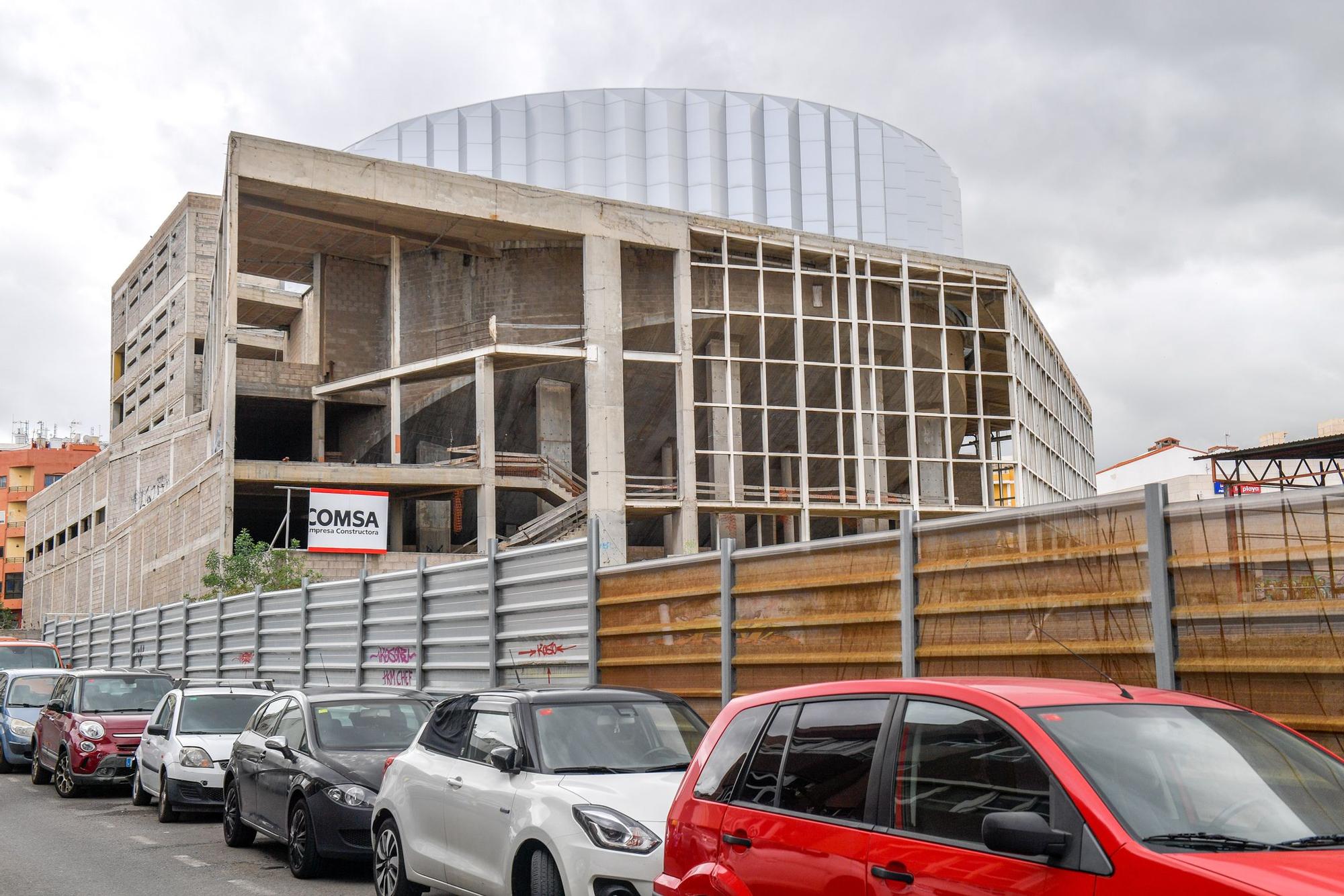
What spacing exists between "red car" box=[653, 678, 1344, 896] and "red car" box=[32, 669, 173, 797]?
44.1 feet

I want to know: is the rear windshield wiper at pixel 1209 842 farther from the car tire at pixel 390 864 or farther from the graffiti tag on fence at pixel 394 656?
the graffiti tag on fence at pixel 394 656

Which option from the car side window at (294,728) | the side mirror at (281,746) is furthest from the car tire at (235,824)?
the side mirror at (281,746)

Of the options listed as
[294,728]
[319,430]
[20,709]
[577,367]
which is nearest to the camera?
[294,728]

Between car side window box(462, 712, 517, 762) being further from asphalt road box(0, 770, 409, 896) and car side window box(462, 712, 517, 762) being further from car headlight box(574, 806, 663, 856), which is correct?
asphalt road box(0, 770, 409, 896)

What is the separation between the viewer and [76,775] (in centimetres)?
1644

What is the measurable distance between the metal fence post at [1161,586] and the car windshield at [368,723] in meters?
6.18

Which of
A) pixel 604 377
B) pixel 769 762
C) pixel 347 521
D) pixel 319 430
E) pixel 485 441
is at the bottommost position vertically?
pixel 769 762

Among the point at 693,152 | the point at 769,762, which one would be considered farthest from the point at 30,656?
the point at 693,152

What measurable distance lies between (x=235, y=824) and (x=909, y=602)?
6.99 metres

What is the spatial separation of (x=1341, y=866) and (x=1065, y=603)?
15.5ft

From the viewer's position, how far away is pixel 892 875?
438 centimetres

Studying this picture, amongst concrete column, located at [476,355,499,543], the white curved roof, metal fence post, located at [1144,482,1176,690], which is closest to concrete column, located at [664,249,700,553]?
concrete column, located at [476,355,499,543]

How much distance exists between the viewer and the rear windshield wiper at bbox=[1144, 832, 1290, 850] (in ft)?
12.3

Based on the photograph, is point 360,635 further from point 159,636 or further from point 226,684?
point 159,636
